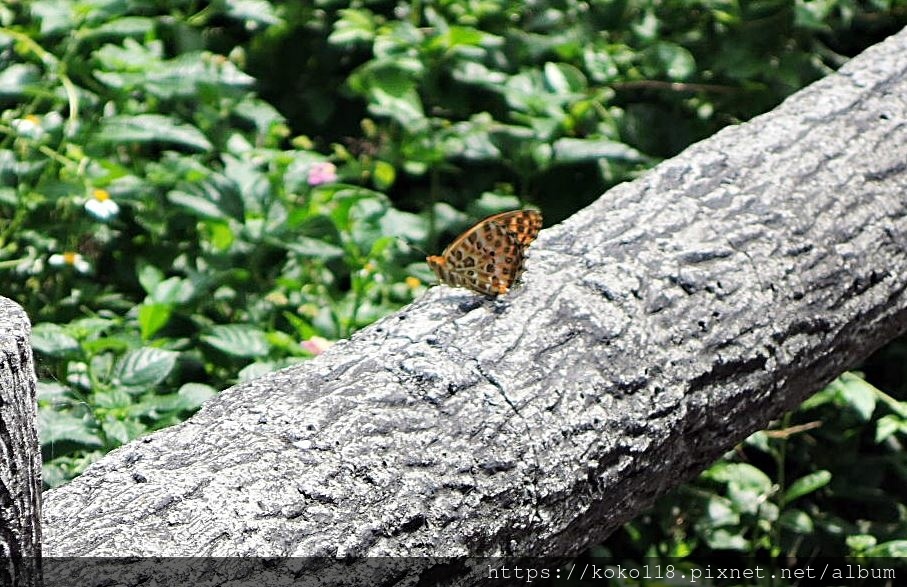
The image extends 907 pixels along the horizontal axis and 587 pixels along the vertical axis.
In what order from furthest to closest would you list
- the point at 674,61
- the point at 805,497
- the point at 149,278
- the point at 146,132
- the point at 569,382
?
the point at 674,61
the point at 805,497
the point at 146,132
the point at 149,278
the point at 569,382

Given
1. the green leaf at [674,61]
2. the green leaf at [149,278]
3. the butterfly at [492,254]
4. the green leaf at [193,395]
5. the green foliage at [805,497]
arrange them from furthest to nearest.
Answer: the green leaf at [674,61] < the green foliage at [805,497] < the green leaf at [149,278] < the green leaf at [193,395] < the butterfly at [492,254]

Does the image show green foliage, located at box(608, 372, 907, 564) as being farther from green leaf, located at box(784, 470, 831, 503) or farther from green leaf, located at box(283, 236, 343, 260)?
green leaf, located at box(283, 236, 343, 260)

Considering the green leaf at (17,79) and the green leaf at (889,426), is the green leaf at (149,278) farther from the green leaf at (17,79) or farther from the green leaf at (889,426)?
the green leaf at (889,426)

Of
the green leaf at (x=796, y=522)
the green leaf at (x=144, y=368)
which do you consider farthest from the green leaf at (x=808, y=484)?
the green leaf at (x=144, y=368)

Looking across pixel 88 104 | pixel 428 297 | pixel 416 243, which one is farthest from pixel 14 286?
pixel 428 297

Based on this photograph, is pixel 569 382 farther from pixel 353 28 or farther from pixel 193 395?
pixel 353 28

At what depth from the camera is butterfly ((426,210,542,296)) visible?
167 cm

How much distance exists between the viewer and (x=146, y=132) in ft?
7.69

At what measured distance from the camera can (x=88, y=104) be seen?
8.13 feet

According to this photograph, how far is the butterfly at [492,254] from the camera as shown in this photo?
1669mm

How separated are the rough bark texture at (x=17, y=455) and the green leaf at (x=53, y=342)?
80 centimetres

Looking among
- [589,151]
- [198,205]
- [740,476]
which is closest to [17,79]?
[198,205]

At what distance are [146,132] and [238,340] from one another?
1.87 feet

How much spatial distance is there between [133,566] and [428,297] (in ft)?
2.18
